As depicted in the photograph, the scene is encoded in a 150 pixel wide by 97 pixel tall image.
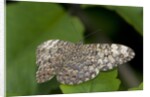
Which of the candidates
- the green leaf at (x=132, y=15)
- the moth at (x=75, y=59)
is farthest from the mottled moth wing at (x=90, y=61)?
the green leaf at (x=132, y=15)

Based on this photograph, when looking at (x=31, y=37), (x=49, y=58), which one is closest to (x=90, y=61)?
(x=49, y=58)

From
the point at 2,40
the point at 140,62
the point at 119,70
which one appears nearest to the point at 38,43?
the point at 2,40

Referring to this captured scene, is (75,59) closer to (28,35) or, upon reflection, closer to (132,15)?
(28,35)

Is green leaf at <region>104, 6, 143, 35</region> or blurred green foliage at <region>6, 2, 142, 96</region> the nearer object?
blurred green foliage at <region>6, 2, 142, 96</region>

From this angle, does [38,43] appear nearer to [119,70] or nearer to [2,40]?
[2,40]

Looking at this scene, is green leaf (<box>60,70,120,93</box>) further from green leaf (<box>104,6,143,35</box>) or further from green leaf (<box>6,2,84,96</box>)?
green leaf (<box>104,6,143,35</box>)

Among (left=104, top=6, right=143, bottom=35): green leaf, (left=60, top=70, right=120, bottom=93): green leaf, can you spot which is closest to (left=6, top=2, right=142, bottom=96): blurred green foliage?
(left=60, top=70, right=120, bottom=93): green leaf
